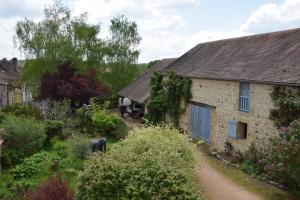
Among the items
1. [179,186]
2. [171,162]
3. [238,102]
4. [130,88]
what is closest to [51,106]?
[130,88]

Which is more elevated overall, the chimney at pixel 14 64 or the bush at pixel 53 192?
the chimney at pixel 14 64

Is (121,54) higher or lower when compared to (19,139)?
higher

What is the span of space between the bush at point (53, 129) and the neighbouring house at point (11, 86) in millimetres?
18456

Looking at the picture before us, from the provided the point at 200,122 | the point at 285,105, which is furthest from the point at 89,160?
the point at 200,122

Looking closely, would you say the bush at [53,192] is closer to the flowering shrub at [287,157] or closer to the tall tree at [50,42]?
the flowering shrub at [287,157]

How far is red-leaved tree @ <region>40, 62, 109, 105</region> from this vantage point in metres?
24.6

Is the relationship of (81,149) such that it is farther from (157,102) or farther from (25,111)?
(157,102)

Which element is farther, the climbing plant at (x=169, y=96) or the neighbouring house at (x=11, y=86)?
the neighbouring house at (x=11, y=86)

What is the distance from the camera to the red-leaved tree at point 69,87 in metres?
24.6

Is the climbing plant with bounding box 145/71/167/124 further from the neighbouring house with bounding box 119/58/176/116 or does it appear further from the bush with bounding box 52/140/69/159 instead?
the bush with bounding box 52/140/69/159

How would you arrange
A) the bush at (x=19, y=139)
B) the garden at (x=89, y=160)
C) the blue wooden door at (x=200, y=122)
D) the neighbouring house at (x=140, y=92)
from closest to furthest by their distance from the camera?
the garden at (x=89, y=160) < the bush at (x=19, y=139) < the blue wooden door at (x=200, y=122) < the neighbouring house at (x=140, y=92)

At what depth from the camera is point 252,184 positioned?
44.4 ft

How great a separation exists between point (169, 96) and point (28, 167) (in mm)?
11208

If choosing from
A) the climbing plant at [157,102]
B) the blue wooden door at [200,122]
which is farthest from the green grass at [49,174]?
the climbing plant at [157,102]
